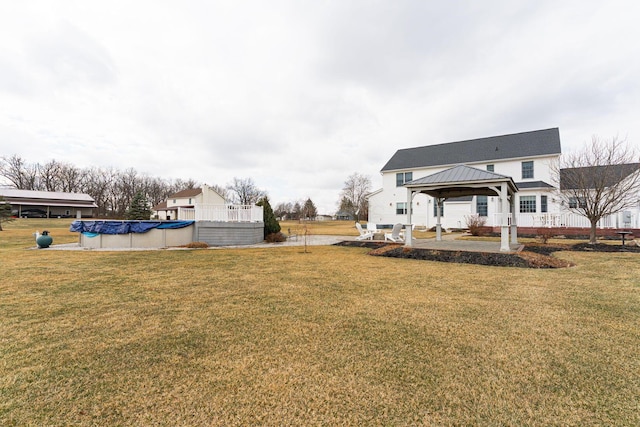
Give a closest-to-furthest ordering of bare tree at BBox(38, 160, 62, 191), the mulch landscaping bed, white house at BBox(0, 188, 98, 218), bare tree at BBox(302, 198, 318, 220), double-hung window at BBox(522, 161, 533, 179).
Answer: the mulch landscaping bed < double-hung window at BBox(522, 161, 533, 179) < white house at BBox(0, 188, 98, 218) < bare tree at BBox(38, 160, 62, 191) < bare tree at BBox(302, 198, 318, 220)

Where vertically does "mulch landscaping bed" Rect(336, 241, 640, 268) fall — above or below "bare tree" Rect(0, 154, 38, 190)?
below

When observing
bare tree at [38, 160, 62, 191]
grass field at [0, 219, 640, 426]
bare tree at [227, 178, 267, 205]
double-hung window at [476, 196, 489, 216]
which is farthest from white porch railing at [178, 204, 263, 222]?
bare tree at [38, 160, 62, 191]

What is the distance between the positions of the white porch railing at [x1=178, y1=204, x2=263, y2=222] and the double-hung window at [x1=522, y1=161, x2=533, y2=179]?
2420 centimetres

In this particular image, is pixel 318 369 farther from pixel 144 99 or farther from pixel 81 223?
pixel 144 99

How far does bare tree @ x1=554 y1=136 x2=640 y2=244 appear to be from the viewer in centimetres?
1145

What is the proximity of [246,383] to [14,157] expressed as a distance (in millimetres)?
77111

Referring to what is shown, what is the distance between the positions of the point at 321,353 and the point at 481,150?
30.0 metres

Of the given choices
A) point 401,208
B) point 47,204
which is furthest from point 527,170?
point 47,204

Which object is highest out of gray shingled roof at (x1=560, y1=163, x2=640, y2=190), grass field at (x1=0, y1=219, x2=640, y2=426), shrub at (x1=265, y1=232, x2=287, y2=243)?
gray shingled roof at (x1=560, y1=163, x2=640, y2=190)

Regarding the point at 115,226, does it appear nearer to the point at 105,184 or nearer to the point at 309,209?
the point at 309,209

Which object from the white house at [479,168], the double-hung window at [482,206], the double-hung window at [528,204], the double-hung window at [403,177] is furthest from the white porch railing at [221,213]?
the double-hung window at [528,204]

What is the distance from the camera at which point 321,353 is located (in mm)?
2709

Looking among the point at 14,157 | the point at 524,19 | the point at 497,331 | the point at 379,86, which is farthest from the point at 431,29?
the point at 14,157

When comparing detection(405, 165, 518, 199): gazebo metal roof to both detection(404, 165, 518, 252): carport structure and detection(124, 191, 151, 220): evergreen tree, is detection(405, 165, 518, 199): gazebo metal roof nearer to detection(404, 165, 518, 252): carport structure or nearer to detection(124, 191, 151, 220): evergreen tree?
detection(404, 165, 518, 252): carport structure
